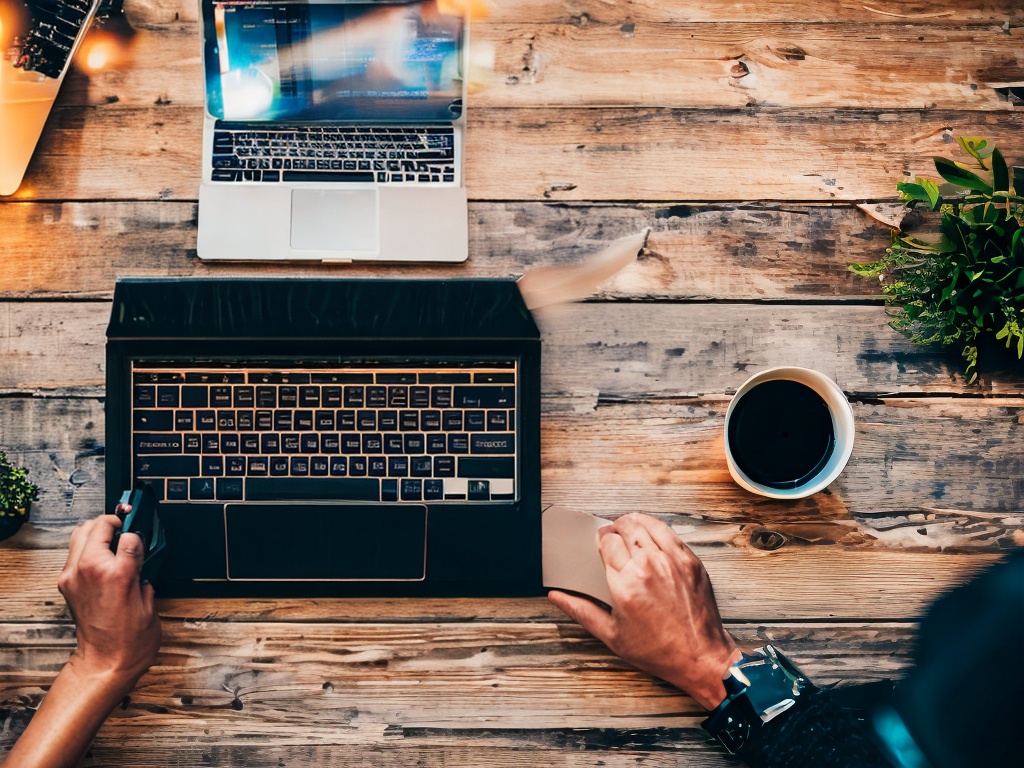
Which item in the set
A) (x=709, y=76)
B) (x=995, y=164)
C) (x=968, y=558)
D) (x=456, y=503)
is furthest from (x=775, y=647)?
(x=709, y=76)

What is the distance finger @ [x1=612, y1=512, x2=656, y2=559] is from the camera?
99 centimetres

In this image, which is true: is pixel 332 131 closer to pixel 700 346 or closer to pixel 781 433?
pixel 700 346

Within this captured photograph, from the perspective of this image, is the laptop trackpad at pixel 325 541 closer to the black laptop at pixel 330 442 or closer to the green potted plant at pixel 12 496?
the black laptop at pixel 330 442

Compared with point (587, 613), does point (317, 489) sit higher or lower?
higher

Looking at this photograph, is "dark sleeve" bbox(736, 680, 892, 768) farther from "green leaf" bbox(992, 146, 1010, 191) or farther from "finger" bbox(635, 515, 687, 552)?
"green leaf" bbox(992, 146, 1010, 191)

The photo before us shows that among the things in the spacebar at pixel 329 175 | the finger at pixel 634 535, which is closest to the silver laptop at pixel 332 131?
the spacebar at pixel 329 175

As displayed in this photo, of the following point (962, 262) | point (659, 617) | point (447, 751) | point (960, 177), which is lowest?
point (447, 751)

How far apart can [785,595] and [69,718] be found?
1030mm

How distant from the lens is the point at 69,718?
952 mm

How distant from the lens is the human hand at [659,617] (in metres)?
0.98

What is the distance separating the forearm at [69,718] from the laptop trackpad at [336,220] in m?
0.67

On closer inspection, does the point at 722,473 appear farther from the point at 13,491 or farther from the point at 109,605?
the point at 13,491

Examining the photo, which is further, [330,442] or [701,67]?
[701,67]

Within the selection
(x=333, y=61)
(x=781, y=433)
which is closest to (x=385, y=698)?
(x=781, y=433)
